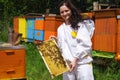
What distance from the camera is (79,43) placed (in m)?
3.75

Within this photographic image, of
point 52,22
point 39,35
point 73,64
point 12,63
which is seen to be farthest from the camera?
point 39,35

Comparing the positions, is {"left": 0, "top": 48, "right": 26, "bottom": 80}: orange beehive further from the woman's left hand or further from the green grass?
the green grass

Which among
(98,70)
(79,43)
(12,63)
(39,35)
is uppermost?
(79,43)

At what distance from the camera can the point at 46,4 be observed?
17500 millimetres

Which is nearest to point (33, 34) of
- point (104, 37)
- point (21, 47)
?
point (104, 37)

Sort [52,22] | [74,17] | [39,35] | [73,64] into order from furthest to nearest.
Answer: [39,35] → [52,22] → [74,17] → [73,64]

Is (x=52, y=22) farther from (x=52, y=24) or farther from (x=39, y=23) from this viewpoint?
(x=39, y=23)

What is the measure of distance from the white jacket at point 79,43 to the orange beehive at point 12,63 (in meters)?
0.76

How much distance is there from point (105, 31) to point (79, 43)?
3731 mm

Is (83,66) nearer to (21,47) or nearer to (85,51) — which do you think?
(85,51)

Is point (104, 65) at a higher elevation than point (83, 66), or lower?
lower

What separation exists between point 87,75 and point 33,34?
8.00m

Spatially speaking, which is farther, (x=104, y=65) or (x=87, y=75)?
(x=104, y=65)

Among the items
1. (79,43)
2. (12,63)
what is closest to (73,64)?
(79,43)
